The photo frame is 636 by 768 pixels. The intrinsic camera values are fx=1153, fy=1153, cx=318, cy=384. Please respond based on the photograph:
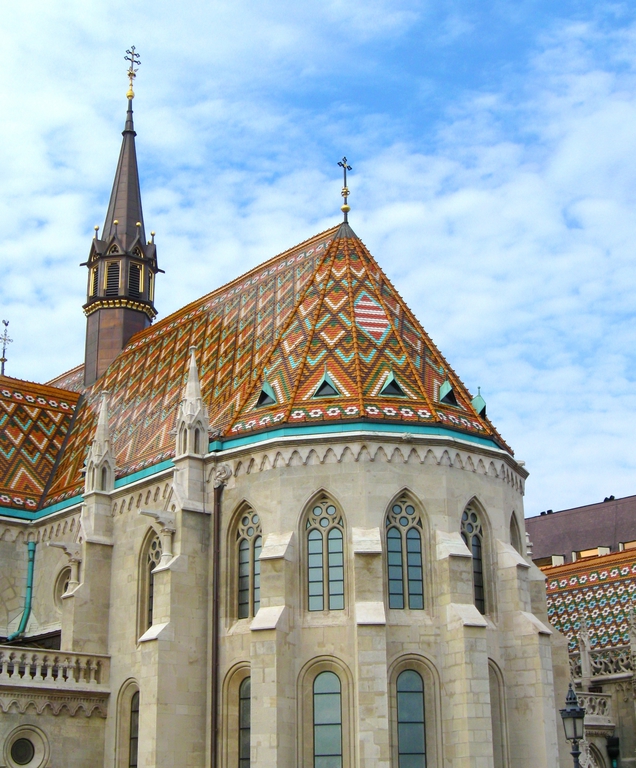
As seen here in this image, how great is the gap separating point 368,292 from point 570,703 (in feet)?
52.4

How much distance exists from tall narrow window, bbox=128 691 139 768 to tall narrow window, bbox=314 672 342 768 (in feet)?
19.9

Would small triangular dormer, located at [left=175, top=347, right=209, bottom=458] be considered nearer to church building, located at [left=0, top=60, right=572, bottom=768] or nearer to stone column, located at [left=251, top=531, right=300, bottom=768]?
church building, located at [left=0, top=60, right=572, bottom=768]

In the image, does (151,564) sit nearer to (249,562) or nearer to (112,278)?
(249,562)

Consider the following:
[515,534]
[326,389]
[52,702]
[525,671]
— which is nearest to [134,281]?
[326,389]

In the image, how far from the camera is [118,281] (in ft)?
151

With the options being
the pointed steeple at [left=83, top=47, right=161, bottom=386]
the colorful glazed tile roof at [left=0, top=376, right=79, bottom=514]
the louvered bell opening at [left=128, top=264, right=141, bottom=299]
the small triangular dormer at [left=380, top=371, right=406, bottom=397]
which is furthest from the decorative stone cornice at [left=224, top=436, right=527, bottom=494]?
the louvered bell opening at [left=128, top=264, right=141, bottom=299]

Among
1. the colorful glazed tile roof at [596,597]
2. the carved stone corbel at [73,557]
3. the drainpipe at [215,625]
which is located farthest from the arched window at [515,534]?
the carved stone corbel at [73,557]

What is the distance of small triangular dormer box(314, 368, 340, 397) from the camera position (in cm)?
2936

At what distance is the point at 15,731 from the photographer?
2892 cm

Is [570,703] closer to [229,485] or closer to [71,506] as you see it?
[229,485]

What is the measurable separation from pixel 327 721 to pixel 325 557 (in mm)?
3802

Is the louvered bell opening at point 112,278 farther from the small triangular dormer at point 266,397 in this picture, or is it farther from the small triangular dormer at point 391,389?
the small triangular dormer at point 391,389

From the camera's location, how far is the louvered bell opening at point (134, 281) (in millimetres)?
45969

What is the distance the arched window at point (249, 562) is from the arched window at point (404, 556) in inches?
128
